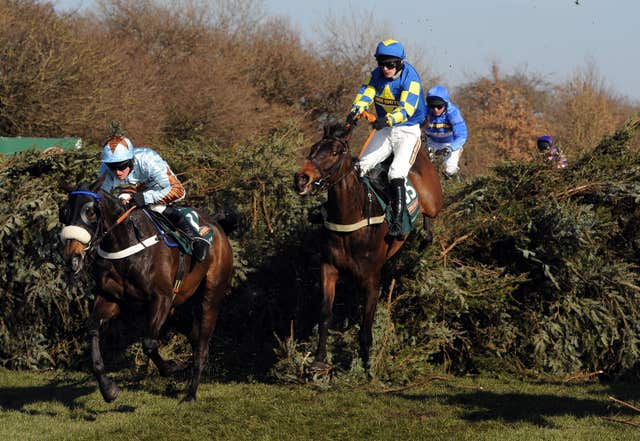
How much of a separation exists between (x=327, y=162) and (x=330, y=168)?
65 mm

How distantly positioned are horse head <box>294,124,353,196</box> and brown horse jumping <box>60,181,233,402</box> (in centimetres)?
137

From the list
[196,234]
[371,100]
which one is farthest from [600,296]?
[196,234]

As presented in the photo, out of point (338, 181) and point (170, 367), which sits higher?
point (338, 181)

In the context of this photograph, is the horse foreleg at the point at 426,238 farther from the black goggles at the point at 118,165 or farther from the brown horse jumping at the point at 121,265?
the black goggles at the point at 118,165

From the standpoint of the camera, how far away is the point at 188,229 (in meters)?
8.23

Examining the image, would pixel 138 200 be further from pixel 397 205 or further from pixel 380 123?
pixel 380 123

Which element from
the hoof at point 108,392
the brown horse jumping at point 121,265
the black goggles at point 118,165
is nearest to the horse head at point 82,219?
the brown horse jumping at point 121,265

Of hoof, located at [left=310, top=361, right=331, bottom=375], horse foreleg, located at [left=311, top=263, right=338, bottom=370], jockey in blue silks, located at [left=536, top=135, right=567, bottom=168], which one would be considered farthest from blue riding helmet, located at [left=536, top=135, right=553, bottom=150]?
hoof, located at [left=310, top=361, right=331, bottom=375]

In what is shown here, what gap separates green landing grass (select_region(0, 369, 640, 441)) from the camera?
700cm

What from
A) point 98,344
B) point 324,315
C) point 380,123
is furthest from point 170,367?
point 380,123

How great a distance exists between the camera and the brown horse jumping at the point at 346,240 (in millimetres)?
8484

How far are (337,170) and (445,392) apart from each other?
245cm

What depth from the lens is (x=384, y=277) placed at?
376 inches

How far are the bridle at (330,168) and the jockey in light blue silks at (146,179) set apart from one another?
49.3 inches
